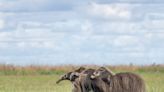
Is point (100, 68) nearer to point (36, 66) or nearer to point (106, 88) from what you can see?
point (106, 88)

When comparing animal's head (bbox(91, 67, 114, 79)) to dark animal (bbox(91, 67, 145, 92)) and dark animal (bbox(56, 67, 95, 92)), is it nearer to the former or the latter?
dark animal (bbox(91, 67, 145, 92))

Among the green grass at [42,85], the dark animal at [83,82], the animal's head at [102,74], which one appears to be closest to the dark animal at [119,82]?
the animal's head at [102,74]

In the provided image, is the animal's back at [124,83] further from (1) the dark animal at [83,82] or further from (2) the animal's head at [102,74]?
(1) the dark animal at [83,82]

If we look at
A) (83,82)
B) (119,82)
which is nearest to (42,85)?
(83,82)

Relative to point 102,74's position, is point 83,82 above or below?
below

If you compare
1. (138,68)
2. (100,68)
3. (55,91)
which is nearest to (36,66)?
(138,68)

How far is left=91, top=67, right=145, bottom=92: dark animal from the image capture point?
1501 centimetres

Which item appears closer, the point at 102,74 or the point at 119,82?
the point at 119,82

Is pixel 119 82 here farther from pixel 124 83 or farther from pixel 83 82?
pixel 83 82

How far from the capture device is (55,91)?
2445cm

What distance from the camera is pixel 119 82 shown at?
15023mm

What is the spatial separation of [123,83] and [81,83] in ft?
3.60

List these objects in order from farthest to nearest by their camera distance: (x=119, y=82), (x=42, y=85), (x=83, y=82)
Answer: (x=42, y=85), (x=83, y=82), (x=119, y=82)

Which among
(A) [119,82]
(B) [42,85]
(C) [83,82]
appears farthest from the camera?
(B) [42,85]
